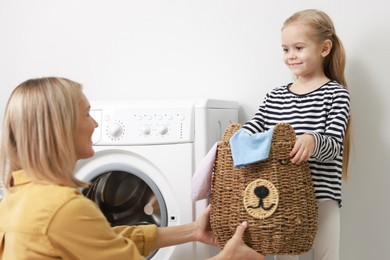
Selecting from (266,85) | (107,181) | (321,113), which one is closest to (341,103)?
(321,113)

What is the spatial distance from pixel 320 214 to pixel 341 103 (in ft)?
1.14

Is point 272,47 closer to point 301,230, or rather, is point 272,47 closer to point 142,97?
point 142,97

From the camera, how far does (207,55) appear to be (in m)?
2.10

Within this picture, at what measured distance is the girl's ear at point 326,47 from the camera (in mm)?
1619

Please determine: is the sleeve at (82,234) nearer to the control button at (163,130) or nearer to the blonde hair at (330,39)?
the control button at (163,130)

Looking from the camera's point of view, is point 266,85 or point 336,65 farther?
point 266,85

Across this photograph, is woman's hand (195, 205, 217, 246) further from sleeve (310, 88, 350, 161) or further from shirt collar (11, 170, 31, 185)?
shirt collar (11, 170, 31, 185)

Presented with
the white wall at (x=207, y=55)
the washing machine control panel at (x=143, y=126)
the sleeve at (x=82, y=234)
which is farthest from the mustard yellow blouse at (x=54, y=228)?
the white wall at (x=207, y=55)

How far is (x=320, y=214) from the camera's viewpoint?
5.12 ft

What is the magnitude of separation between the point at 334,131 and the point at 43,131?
85cm

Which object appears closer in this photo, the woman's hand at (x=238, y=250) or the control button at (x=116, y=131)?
the woman's hand at (x=238, y=250)

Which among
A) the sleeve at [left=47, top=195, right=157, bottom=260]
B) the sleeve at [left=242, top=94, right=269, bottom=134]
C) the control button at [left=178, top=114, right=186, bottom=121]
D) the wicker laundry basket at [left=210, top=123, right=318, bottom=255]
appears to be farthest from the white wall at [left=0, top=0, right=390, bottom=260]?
the sleeve at [left=47, top=195, right=157, bottom=260]

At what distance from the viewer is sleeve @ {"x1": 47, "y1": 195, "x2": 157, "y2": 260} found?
100cm

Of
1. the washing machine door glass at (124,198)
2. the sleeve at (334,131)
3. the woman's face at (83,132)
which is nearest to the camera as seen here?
the woman's face at (83,132)
